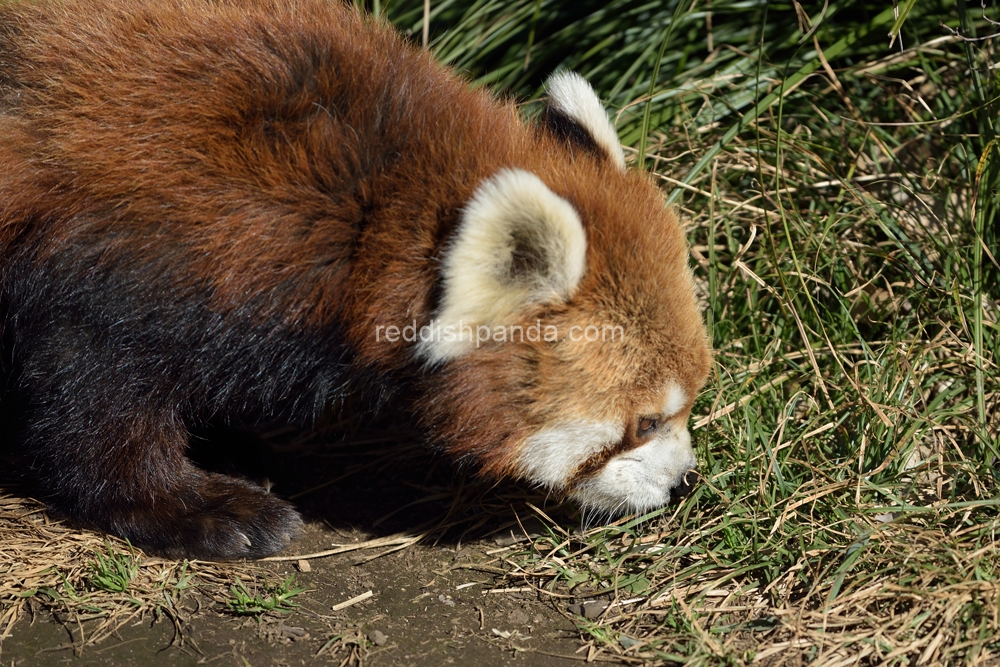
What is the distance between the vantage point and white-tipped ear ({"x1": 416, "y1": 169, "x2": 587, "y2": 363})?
8.61 ft

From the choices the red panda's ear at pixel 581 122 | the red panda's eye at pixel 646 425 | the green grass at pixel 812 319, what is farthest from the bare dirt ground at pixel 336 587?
the red panda's ear at pixel 581 122

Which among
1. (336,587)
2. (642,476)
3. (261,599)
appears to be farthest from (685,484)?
(261,599)

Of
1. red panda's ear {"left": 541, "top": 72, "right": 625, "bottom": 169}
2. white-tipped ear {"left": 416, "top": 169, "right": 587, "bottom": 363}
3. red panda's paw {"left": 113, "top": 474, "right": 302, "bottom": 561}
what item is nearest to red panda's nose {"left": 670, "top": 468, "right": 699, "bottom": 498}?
white-tipped ear {"left": 416, "top": 169, "right": 587, "bottom": 363}

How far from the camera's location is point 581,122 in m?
3.30

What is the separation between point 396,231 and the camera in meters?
2.89

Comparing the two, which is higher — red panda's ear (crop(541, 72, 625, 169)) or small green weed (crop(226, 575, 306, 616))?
red panda's ear (crop(541, 72, 625, 169))

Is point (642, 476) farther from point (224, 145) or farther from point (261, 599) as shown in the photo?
point (224, 145)

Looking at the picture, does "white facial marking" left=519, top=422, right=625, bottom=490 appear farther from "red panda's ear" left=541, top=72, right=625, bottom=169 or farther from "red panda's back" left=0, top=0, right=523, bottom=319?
"red panda's ear" left=541, top=72, right=625, bottom=169

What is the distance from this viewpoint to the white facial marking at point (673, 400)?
3.17m

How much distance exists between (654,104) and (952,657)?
316 cm

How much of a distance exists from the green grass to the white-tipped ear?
3.73 ft

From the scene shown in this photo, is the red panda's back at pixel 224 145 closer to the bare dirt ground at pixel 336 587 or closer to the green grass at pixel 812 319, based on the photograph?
the bare dirt ground at pixel 336 587

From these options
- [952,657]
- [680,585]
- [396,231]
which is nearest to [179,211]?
[396,231]

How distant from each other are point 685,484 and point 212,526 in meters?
1.81
